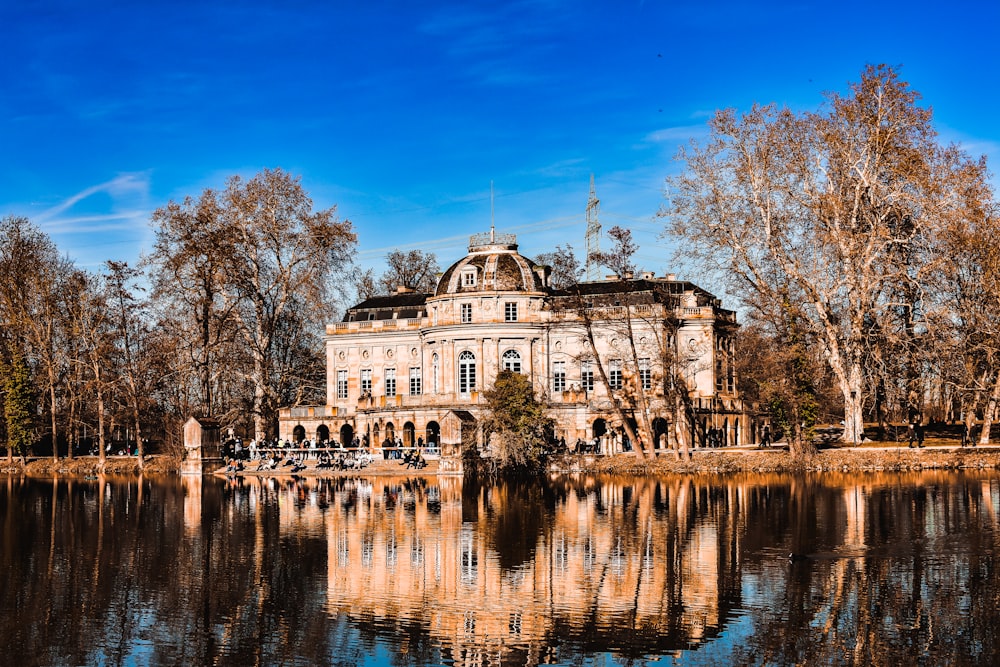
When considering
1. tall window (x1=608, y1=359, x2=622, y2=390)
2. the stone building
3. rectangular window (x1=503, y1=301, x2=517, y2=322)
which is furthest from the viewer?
rectangular window (x1=503, y1=301, x2=517, y2=322)

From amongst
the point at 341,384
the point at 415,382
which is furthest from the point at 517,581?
the point at 341,384

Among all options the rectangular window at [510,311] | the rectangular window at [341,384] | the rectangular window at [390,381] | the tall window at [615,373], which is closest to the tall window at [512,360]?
the rectangular window at [510,311]

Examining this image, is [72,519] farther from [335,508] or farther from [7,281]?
[7,281]

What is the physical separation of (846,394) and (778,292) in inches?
194

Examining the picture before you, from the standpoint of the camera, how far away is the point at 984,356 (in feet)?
157

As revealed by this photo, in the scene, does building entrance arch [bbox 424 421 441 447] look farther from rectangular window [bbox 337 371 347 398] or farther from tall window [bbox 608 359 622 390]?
tall window [bbox 608 359 622 390]

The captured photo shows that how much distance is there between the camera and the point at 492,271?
6272cm

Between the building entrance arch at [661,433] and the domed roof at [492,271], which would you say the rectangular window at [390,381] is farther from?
the building entrance arch at [661,433]

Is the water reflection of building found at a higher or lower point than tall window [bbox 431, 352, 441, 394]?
lower

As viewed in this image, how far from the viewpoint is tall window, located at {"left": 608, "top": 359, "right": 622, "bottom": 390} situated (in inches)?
2399

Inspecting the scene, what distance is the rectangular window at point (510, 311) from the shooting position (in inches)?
2467

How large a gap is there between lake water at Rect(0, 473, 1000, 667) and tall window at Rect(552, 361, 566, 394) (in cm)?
2608

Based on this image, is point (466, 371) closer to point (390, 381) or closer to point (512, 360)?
point (512, 360)

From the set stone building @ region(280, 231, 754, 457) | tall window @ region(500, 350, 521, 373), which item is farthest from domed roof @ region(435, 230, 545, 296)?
tall window @ region(500, 350, 521, 373)
